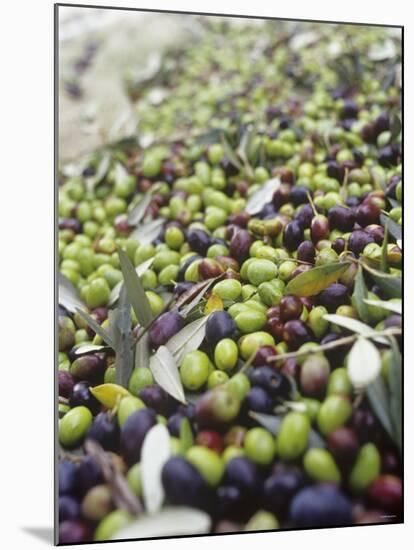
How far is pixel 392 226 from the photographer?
5.72ft

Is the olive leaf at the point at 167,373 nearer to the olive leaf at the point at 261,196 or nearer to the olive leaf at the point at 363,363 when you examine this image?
the olive leaf at the point at 363,363

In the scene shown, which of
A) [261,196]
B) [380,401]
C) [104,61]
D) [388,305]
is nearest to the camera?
[380,401]

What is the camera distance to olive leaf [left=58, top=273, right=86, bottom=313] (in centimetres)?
170

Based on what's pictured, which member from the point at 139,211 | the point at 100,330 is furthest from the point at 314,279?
the point at 139,211

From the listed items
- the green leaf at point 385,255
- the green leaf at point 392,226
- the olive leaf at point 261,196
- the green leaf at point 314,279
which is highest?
the olive leaf at point 261,196

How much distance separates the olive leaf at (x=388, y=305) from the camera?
160cm

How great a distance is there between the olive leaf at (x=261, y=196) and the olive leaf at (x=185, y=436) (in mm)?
612

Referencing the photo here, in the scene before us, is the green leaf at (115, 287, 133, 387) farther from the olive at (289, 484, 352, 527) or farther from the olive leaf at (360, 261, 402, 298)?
the olive leaf at (360, 261, 402, 298)

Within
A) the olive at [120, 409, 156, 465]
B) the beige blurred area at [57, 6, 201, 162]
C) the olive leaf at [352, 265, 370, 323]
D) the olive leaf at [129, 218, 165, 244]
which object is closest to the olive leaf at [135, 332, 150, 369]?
the olive at [120, 409, 156, 465]

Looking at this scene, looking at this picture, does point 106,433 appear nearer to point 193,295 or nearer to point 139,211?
point 193,295

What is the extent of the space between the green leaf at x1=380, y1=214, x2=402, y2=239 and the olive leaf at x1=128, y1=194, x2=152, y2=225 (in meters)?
0.63

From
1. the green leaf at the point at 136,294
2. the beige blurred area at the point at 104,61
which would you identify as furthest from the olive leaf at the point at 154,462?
the beige blurred area at the point at 104,61

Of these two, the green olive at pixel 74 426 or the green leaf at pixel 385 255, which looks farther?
the green leaf at pixel 385 255

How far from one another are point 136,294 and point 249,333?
0.91 ft
